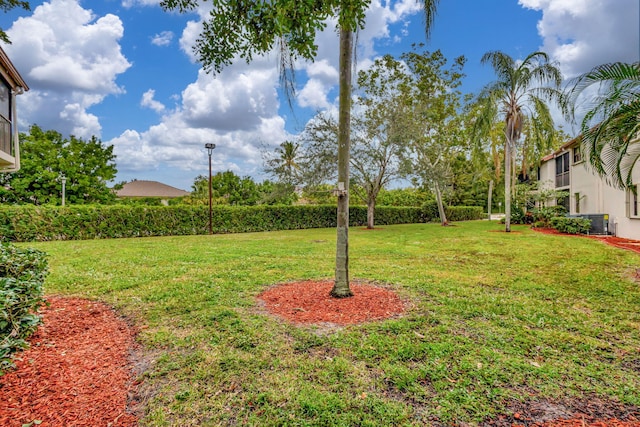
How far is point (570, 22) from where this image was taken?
8219 mm

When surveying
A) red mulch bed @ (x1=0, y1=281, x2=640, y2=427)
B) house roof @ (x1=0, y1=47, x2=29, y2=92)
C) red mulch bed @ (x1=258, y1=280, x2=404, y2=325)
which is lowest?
red mulch bed @ (x1=0, y1=281, x2=640, y2=427)

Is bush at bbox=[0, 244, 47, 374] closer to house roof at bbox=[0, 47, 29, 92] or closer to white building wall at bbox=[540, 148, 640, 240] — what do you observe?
house roof at bbox=[0, 47, 29, 92]

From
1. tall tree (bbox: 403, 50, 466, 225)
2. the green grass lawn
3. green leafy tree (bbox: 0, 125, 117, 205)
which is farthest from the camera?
→ green leafy tree (bbox: 0, 125, 117, 205)

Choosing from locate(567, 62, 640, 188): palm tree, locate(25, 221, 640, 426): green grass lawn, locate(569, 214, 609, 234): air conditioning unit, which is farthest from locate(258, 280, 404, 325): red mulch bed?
locate(569, 214, 609, 234): air conditioning unit

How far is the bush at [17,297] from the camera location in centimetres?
253

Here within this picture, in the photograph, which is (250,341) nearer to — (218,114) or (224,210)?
(218,114)

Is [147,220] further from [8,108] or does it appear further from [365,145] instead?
[365,145]

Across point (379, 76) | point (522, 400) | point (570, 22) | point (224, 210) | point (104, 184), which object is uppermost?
point (379, 76)

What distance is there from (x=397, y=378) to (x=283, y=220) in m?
19.1

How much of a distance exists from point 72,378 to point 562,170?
83.7 feet

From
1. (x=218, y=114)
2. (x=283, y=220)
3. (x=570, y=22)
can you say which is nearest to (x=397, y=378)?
(x=570, y=22)

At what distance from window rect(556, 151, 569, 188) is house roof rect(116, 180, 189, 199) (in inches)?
1831

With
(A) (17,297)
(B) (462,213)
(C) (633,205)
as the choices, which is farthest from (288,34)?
(B) (462,213)

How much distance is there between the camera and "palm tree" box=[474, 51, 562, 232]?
45.8 feet
